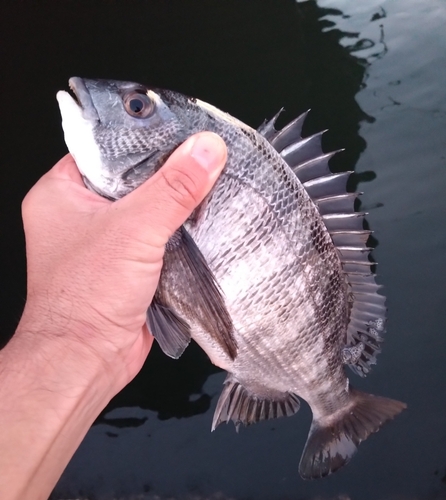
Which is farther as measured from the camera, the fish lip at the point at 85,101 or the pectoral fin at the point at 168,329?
the pectoral fin at the point at 168,329

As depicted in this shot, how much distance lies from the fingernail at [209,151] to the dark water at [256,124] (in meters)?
1.52

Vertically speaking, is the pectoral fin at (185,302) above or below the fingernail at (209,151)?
below

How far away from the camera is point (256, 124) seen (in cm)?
320

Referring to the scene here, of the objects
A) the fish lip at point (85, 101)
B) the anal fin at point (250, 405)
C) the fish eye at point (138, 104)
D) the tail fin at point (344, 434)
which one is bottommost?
the tail fin at point (344, 434)

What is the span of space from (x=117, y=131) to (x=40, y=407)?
82 cm

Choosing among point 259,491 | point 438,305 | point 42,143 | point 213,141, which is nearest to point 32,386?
point 213,141

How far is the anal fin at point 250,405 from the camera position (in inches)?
71.6

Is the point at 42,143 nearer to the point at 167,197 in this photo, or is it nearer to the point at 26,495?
the point at 167,197

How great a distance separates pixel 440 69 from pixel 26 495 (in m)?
3.60

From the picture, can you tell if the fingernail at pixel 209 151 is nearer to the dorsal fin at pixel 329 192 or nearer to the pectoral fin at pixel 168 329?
the dorsal fin at pixel 329 192

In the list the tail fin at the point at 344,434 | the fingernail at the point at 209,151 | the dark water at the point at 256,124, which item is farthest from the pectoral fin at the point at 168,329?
the dark water at the point at 256,124

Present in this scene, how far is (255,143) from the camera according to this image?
4.59ft

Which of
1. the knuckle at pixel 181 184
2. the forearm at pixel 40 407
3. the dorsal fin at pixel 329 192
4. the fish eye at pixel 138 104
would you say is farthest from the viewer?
the dorsal fin at pixel 329 192

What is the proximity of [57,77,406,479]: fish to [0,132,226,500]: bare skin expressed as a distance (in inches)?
3.6
